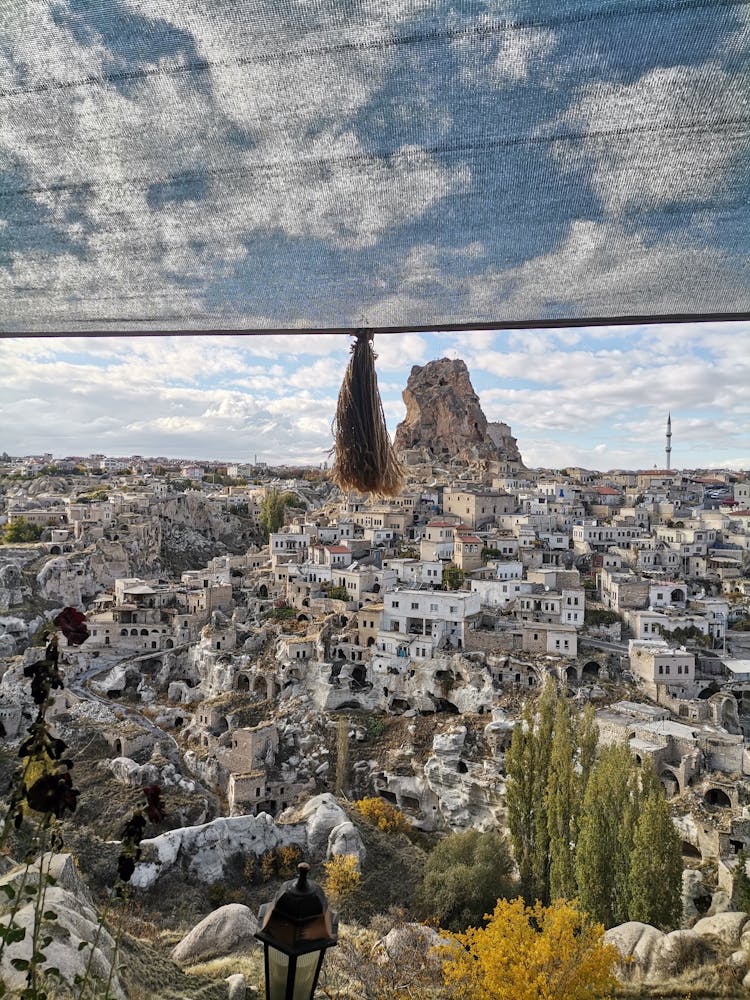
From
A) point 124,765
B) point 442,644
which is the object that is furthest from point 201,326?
point 442,644

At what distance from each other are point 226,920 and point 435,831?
619 cm

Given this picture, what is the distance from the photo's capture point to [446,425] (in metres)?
36.3

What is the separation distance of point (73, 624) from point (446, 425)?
36190 millimetres

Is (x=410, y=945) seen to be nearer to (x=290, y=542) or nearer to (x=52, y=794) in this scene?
(x=52, y=794)

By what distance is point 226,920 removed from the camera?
527 cm

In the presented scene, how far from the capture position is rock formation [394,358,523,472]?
35.4m

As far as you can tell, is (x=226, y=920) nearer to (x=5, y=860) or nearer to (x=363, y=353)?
(x=5, y=860)

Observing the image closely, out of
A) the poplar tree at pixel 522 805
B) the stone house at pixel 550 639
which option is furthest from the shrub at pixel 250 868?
the stone house at pixel 550 639

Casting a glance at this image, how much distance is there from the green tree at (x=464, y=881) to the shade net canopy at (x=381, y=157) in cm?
763

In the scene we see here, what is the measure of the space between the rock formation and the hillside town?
37.4ft

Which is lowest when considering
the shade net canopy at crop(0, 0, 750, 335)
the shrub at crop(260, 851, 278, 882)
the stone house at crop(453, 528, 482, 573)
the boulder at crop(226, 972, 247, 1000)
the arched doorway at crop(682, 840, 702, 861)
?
the arched doorway at crop(682, 840, 702, 861)

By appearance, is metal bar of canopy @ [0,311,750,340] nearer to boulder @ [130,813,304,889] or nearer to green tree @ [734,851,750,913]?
green tree @ [734,851,750,913]

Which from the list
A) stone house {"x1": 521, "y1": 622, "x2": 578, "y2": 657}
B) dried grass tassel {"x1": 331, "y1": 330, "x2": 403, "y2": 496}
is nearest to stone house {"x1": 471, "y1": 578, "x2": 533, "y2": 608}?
stone house {"x1": 521, "y1": 622, "x2": 578, "y2": 657}

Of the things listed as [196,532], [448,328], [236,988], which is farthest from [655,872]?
[196,532]
